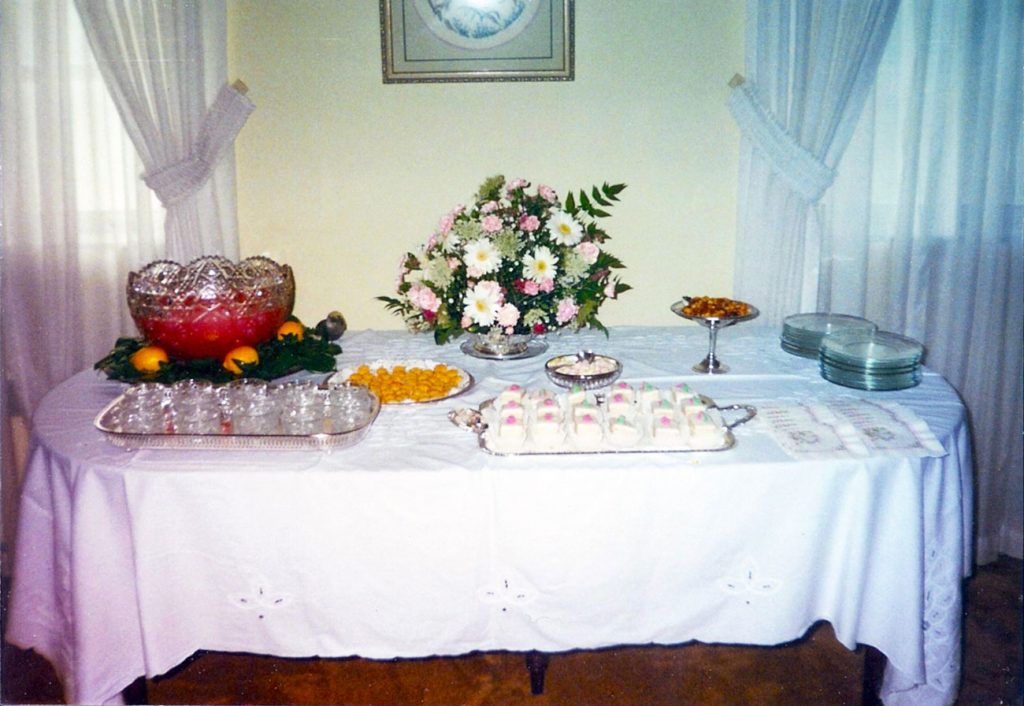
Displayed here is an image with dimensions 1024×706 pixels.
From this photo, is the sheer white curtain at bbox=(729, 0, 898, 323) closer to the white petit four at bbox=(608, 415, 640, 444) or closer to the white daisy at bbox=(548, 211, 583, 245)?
the white daisy at bbox=(548, 211, 583, 245)

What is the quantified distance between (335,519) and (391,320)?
1.71m

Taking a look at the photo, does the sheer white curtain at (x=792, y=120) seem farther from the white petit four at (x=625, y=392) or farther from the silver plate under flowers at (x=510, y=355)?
the white petit four at (x=625, y=392)

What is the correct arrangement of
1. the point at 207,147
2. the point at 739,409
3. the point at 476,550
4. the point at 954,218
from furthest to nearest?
the point at 207,147
the point at 954,218
the point at 739,409
the point at 476,550

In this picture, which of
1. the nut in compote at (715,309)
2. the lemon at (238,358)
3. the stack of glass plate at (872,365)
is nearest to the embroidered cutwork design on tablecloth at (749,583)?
the stack of glass plate at (872,365)

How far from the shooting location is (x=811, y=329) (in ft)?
7.82

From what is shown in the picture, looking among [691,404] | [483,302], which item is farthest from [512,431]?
[483,302]

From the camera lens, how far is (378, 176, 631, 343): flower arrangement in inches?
81.9

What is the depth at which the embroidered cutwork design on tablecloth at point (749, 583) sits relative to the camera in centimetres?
164

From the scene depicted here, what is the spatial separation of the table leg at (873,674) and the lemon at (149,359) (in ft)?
6.19

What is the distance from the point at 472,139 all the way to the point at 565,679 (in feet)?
6.44

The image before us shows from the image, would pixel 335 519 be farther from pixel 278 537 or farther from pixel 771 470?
pixel 771 470

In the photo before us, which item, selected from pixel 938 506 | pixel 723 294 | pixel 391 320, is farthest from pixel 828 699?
pixel 391 320

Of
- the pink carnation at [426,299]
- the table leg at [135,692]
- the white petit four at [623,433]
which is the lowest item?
the table leg at [135,692]

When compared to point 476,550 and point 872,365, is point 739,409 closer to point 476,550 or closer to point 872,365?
point 872,365
